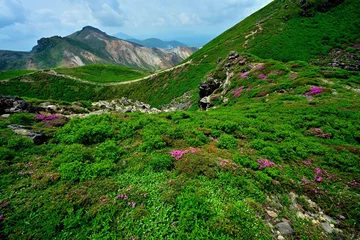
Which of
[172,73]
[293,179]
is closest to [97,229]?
[293,179]

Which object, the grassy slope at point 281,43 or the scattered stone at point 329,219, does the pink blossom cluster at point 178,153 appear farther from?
the grassy slope at point 281,43

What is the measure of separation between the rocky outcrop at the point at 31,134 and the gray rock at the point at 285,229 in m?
16.5

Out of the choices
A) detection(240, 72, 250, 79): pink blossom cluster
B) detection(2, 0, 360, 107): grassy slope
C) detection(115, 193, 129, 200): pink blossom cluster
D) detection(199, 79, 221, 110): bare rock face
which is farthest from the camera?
detection(2, 0, 360, 107): grassy slope

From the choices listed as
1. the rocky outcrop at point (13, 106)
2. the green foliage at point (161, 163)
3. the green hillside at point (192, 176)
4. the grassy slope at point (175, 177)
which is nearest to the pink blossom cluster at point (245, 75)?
the green hillside at point (192, 176)

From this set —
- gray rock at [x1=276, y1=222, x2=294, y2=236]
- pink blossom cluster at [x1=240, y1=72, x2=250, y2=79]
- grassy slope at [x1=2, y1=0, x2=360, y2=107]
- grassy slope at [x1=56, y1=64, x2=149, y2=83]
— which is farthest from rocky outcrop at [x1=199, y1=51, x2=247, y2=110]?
grassy slope at [x1=56, y1=64, x2=149, y2=83]

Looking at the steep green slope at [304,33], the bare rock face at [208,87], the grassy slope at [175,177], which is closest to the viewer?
the grassy slope at [175,177]

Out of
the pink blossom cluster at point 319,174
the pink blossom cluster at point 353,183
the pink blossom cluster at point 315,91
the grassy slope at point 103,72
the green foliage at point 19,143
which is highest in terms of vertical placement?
the grassy slope at point 103,72

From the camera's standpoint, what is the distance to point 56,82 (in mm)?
99875

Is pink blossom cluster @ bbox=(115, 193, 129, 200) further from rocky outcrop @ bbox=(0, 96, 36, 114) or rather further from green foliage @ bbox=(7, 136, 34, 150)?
rocky outcrop @ bbox=(0, 96, 36, 114)

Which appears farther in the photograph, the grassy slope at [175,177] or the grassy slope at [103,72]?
the grassy slope at [103,72]

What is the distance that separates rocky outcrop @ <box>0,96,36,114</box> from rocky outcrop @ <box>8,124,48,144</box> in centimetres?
692

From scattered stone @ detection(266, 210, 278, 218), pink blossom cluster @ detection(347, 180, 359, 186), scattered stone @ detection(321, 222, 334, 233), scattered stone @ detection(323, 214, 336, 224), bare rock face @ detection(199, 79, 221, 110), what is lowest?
pink blossom cluster @ detection(347, 180, 359, 186)

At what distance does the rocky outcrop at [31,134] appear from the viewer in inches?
496

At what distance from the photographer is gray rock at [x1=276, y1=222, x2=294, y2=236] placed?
716 cm
